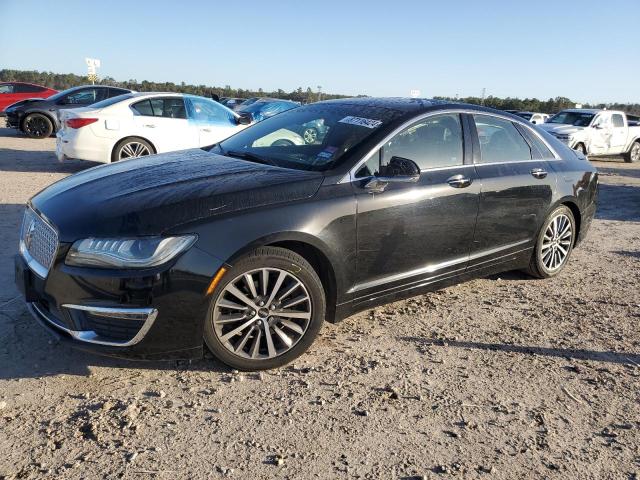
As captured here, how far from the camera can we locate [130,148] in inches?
365

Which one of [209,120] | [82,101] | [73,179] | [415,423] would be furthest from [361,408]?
[82,101]

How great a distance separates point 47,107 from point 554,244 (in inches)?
587

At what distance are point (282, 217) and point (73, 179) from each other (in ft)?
5.25

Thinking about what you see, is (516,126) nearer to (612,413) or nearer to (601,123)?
(612,413)

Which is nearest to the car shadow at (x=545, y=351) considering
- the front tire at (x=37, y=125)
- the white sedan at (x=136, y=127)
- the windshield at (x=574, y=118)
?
the white sedan at (x=136, y=127)

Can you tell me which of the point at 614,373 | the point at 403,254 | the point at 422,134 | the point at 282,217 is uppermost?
the point at 422,134

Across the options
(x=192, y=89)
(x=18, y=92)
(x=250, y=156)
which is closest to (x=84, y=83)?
(x=192, y=89)

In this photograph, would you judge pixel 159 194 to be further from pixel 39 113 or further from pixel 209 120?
pixel 39 113

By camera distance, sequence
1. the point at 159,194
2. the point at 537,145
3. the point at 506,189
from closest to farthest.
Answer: the point at 159,194
the point at 506,189
the point at 537,145

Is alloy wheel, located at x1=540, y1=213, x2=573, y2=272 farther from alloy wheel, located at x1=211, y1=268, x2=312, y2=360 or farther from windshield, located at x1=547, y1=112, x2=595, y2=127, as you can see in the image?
windshield, located at x1=547, y1=112, x2=595, y2=127

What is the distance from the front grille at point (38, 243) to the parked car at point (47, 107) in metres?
13.0

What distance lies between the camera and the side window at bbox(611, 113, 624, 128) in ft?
53.0

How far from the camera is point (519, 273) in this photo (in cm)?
533

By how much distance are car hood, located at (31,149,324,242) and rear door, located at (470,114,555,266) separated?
1581 millimetres
